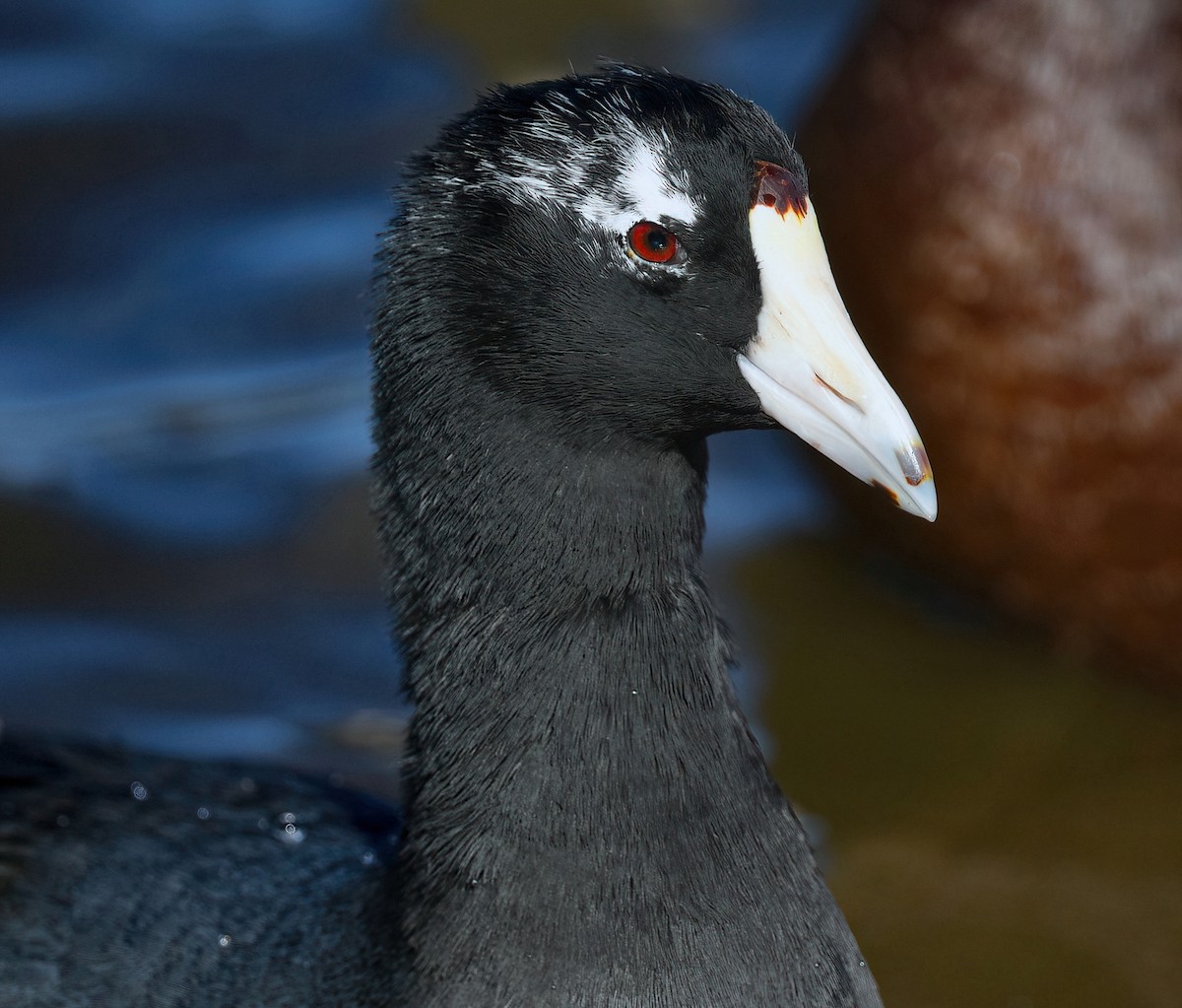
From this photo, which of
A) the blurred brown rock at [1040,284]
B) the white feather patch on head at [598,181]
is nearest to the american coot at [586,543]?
the white feather patch on head at [598,181]

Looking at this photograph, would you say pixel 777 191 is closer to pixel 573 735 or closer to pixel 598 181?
pixel 598 181

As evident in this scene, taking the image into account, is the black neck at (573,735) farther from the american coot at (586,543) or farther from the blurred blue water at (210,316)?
the blurred blue water at (210,316)

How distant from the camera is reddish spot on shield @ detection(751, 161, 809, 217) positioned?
2.64m

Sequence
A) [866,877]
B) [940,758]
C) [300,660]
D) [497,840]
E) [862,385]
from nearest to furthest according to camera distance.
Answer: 1. [862,385]
2. [497,840]
3. [866,877]
4. [940,758]
5. [300,660]

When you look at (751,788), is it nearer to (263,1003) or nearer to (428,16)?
(263,1003)

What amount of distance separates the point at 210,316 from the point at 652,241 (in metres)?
3.63

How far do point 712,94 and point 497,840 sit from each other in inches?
46.5

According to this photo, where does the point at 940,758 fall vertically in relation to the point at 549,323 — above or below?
below

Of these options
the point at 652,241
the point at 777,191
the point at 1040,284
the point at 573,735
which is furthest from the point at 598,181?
the point at 1040,284

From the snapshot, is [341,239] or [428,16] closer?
[341,239]

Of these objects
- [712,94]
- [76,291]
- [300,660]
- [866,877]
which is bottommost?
[76,291]

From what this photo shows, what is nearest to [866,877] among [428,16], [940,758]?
[940,758]

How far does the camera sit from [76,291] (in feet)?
20.0

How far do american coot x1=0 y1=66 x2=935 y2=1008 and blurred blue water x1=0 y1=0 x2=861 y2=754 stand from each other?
179cm
